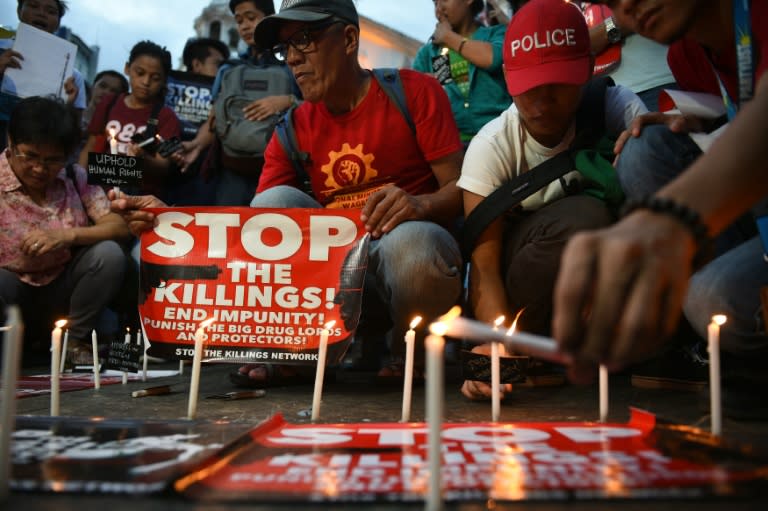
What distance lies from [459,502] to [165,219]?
2.05m

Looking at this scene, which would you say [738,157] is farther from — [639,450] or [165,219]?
[165,219]

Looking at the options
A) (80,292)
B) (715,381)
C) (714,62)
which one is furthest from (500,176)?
(80,292)

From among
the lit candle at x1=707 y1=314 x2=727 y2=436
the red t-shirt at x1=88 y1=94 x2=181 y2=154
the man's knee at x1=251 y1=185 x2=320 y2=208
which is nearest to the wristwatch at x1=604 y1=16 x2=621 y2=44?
the man's knee at x1=251 y1=185 x2=320 y2=208

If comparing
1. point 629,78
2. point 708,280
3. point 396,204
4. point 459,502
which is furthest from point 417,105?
point 459,502

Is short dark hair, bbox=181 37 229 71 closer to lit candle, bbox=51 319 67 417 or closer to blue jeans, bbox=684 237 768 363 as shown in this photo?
lit candle, bbox=51 319 67 417

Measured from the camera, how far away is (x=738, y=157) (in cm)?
98

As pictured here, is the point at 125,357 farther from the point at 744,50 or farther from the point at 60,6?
the point at 60,6

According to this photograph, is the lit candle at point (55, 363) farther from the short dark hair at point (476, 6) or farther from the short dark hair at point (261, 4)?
the short dark hair at point (261, 4)

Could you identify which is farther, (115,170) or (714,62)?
(115,170)

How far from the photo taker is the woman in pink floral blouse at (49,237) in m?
3.28

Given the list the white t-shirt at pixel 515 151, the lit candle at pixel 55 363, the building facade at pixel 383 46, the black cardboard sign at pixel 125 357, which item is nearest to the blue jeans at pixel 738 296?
the white t-shirt at pixel 515 151

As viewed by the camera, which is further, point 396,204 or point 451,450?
point 396,204

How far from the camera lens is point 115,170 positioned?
8.66ft

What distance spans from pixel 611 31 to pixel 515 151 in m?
1.01
